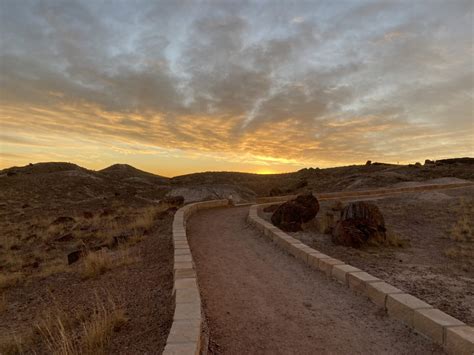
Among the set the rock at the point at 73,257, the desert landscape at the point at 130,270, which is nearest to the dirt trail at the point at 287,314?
the desert landscape at the point at 130,270

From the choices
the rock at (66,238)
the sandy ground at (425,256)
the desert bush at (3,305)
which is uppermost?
the sandy ground at (425,256)

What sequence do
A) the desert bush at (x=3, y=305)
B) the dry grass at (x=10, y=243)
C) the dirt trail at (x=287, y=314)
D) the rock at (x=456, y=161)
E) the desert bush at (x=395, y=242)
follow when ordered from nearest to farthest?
the dirt trail at (x=287, y=314)
the desert bush at (x=3, y=305)
the desert bush at (x=395, y=242)
the dry grass at (x=10, y=243)
the rock at (x=456, y=161)

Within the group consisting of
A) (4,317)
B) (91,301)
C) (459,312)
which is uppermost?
(459,312)

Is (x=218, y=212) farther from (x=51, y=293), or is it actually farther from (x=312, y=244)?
(x=51, y=293)

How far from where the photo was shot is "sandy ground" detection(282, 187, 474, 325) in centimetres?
638

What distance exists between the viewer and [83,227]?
17.9m

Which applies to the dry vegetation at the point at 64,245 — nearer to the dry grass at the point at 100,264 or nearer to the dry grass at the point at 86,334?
the dry grass at the point at 100,264

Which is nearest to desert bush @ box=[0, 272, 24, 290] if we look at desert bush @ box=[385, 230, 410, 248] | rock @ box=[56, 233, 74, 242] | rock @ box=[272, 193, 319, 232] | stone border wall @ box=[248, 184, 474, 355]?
rock @ box=[56, 233, 74, 242]

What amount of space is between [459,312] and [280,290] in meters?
2.91

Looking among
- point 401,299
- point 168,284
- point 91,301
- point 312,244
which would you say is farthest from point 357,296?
point 91,301

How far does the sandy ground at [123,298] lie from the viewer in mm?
4730

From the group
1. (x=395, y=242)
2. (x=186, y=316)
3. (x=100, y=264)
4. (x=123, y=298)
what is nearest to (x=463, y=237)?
(x=395, y=242)

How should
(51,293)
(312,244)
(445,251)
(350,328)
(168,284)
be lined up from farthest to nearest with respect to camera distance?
(312,244) → (445,251) → (51,293) → (168,284) → (350,328)

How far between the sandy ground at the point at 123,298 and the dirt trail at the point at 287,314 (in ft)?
2.49
